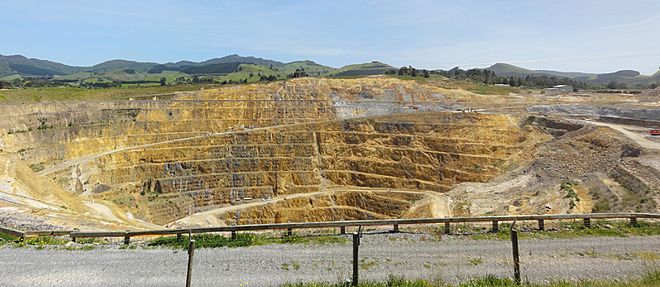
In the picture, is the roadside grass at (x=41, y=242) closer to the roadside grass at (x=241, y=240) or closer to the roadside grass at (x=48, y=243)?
the roadside grass at (x=48, y=243)

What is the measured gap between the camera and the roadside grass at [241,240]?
1362 centimetres

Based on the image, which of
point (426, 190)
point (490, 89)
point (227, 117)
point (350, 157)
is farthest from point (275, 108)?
point (490, 89)

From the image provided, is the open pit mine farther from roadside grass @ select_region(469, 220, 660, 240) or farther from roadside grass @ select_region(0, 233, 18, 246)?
roadside grass @ select_region(0, 233, 18, 246)

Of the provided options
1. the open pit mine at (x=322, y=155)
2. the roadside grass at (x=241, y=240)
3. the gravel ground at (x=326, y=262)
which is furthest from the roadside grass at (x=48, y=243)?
the open pit mine at (x=322, y=155)

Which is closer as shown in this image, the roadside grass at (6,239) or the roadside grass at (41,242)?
the roadside grass at (41,242)

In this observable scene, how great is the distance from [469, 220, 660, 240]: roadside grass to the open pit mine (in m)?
12.1

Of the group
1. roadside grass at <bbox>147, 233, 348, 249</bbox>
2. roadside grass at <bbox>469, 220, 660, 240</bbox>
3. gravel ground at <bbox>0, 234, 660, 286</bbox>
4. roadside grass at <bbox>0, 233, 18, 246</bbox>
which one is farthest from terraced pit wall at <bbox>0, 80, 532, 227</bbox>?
gravel ground at <bbox>0, 234, 660, 286</bbox>

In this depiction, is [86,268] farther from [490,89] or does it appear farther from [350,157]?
[490,89]

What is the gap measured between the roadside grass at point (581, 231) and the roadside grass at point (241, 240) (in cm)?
562

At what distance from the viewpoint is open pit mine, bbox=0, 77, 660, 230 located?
35594 mm

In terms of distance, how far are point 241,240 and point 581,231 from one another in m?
12.9

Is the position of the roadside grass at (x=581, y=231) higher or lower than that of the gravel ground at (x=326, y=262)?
lower

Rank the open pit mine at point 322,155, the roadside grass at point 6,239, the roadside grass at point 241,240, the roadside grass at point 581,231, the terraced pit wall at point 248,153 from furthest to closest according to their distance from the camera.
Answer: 1. the terraced pit wall at point 248,153
2. the open pit mine at point 322,155
3. the roadside grass at point 581,231
4. the roadside grass at point 6,239
5. the roadside grass at point 241,240

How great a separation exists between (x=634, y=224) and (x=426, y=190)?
3222cm
